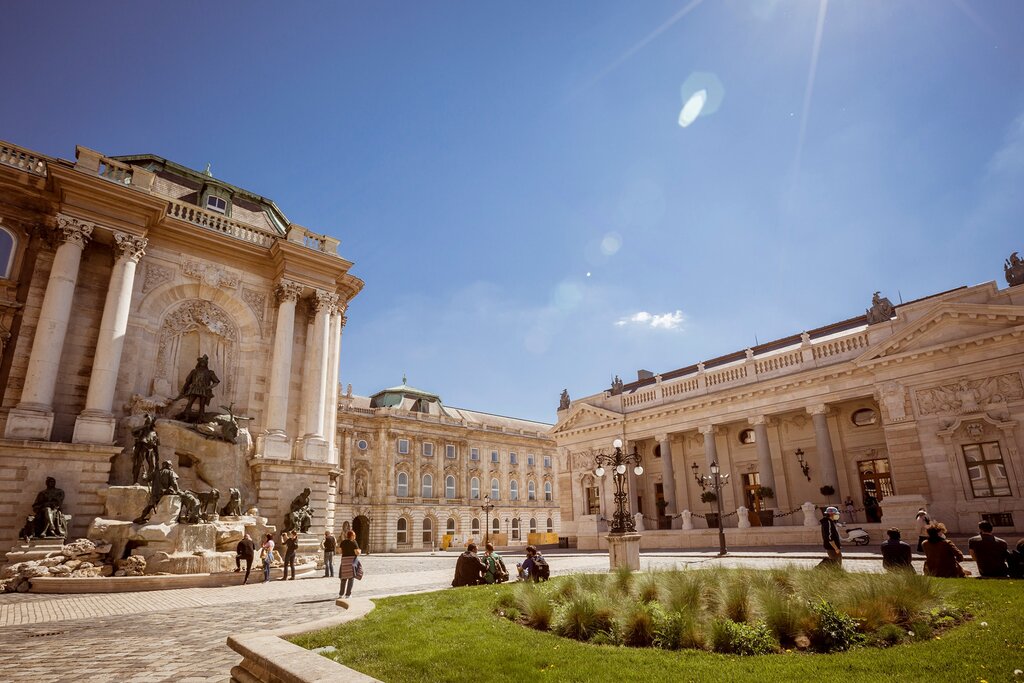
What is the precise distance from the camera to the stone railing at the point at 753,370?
28.0 metres

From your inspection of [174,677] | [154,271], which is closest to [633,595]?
[174,677]

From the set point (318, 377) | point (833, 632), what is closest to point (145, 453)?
point (318, 377)

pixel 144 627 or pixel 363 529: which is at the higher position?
pixel 144 627

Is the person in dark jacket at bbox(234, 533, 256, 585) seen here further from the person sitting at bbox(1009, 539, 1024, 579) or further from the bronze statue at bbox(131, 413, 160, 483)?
the person sitting at bbox(1009, 539, 1024, 579)

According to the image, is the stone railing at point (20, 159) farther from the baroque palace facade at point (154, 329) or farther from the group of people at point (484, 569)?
the group of people at point (484, 569)

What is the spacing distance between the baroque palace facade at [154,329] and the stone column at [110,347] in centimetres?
5

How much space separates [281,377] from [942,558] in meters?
23.3

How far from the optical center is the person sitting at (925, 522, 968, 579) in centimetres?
1023

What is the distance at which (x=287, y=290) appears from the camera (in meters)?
25.1

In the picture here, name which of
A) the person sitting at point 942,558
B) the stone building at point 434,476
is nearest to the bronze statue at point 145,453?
the person sitting at point 942,558

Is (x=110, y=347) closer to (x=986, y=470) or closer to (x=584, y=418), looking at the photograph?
(x=584, y=418)

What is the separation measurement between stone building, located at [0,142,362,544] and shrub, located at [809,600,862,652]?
2043 centimetres

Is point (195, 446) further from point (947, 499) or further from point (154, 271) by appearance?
point (947, 499)

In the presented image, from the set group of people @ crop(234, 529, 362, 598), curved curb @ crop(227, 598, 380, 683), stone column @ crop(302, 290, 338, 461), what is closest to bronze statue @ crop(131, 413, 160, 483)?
group of people @ crop(234, 529, 362, 598)
